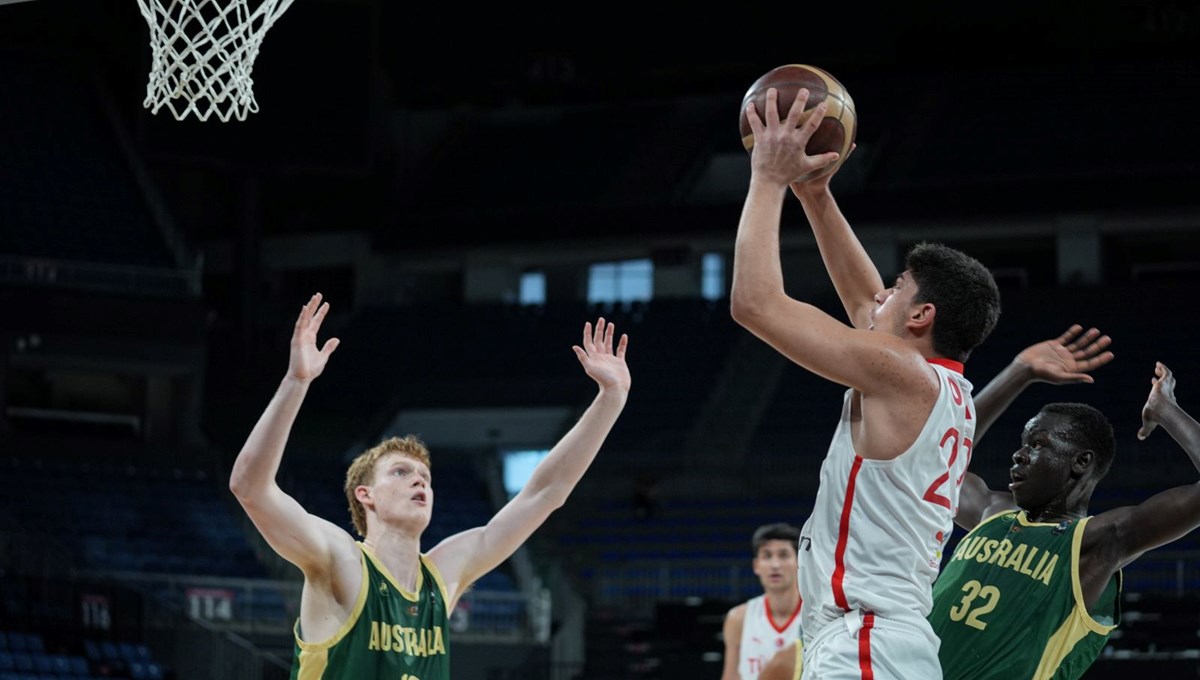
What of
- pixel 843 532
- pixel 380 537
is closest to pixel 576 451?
pixel 380 537

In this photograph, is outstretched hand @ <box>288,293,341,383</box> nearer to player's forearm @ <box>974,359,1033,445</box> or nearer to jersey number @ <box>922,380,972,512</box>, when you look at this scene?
jersey number @ <box>922,380,972,512</box>

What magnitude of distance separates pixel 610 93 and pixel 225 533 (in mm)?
10151

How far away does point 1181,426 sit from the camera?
4.57 m

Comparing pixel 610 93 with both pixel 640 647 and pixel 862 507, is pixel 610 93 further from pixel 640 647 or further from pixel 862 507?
pixel 862 507

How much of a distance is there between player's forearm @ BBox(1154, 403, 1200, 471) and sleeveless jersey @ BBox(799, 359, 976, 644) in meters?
1.25

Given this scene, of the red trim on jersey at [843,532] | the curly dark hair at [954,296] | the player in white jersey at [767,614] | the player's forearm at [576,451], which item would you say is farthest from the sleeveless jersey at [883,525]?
the player in white jersey at [767,614]

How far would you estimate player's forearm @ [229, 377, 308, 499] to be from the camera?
3.98m

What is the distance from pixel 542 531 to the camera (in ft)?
64.4

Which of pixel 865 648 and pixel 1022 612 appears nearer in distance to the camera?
pixel 865 648

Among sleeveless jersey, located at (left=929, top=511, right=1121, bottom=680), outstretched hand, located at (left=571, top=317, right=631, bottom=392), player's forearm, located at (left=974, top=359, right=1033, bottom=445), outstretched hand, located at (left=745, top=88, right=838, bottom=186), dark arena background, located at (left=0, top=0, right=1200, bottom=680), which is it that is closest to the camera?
outstretched hand, located at (left=745, top=88, right=838, bottom=186)

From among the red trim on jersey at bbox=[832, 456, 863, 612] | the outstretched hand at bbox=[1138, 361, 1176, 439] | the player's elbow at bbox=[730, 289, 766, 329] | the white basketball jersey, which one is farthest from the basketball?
the white basketball jersey

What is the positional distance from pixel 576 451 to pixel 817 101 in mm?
1490

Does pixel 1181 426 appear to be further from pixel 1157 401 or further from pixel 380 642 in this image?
pixel 380 642

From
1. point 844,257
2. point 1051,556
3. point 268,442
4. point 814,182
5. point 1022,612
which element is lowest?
point 1022,612
